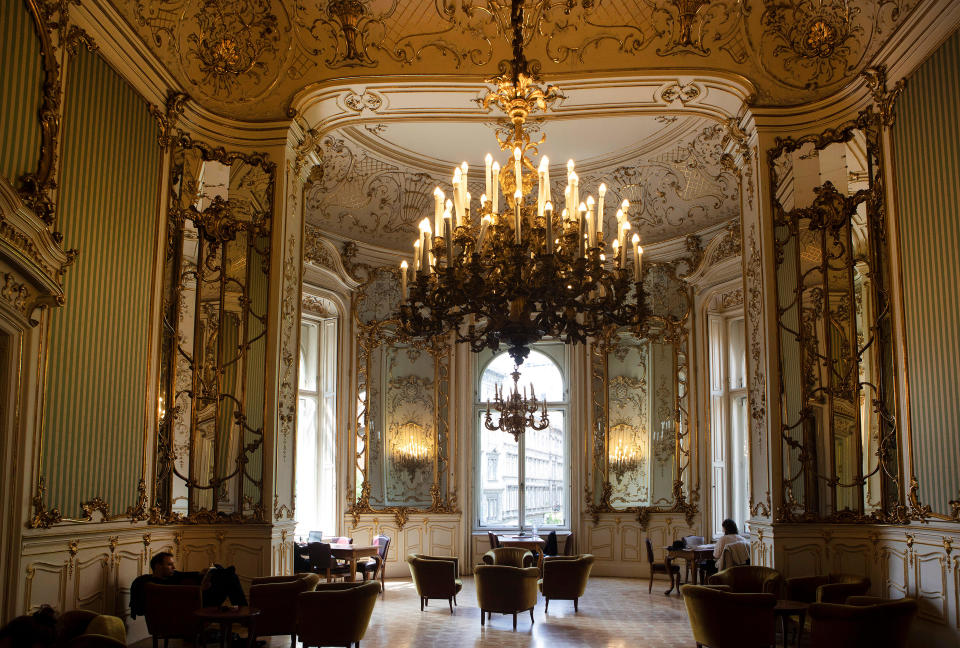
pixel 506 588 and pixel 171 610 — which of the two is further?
pixel 506 588

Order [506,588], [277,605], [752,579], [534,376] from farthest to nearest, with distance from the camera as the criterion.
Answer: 1. [534,376]
2. [506,588]
3. [752,579]
4. [277,605]

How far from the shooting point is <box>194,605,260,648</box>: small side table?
6.18m

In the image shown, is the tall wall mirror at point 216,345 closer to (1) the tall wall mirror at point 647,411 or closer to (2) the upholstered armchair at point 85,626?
(2) the upholstered armchair at point 85,626

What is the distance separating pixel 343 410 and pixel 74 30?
7.79 m

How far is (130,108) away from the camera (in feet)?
22.9

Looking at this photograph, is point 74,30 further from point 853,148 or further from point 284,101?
point 853,148

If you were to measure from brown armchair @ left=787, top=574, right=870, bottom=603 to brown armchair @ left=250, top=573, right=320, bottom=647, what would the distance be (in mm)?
4031

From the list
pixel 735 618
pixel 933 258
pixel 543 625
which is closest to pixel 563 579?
pixel 543 625

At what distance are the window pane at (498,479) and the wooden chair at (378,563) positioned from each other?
91.3 inches

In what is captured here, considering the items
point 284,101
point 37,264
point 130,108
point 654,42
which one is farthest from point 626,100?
point 37,264

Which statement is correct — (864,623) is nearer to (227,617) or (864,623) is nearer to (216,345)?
(227,617)

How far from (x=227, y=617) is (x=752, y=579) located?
14.6 feet

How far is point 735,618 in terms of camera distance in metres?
6.63

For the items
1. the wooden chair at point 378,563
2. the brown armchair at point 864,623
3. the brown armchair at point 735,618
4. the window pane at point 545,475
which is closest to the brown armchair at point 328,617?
the brown armchair at point 735,618
